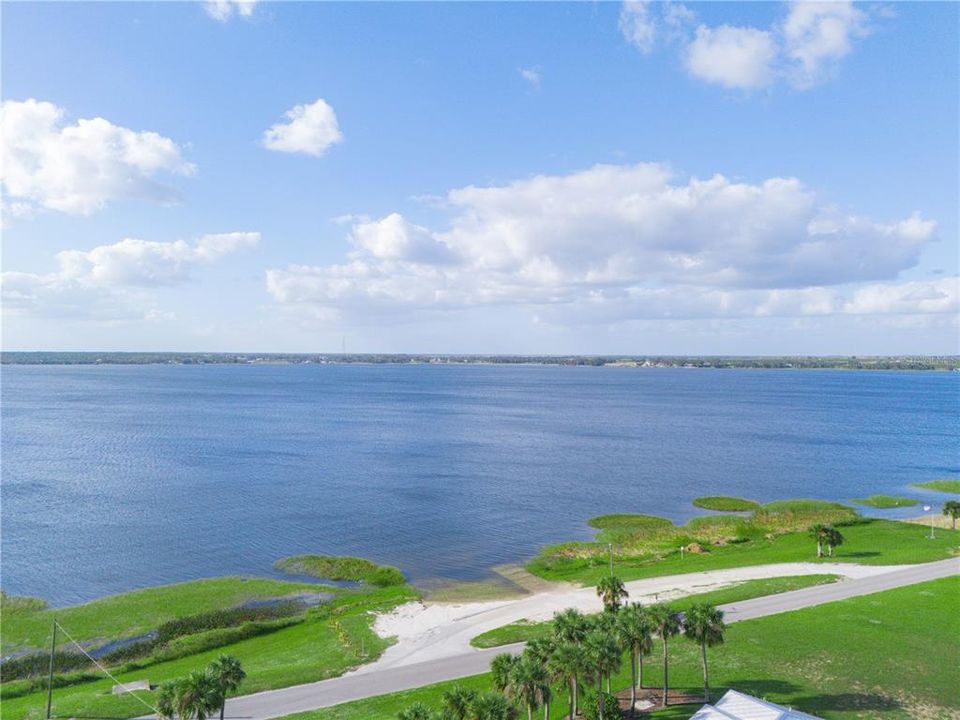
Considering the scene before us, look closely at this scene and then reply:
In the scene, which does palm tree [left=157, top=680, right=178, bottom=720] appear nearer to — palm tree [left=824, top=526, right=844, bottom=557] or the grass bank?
the grass bank

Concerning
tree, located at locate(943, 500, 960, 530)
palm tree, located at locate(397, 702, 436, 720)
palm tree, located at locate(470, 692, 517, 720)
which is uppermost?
palm tree, located at locate(397, 702, 436, 720)

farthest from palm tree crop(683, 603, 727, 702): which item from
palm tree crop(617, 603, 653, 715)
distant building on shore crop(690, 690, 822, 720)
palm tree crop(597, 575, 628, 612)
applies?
palm tree crop(597, 575, 628, 612)

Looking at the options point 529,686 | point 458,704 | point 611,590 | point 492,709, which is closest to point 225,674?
point 458,704

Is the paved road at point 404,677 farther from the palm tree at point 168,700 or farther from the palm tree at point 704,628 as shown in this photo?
the palm tree at point 704,628

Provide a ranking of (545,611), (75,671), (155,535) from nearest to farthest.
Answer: (75,671), (545,611), (155,535)

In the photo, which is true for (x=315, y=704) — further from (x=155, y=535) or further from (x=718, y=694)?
(x=155, y=535)

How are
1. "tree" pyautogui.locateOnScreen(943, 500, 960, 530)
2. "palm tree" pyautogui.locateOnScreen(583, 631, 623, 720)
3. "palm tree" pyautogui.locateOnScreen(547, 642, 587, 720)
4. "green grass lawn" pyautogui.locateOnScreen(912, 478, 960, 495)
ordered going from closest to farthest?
"palm tree" pyautogui.locateOnScreen(547, 642, 587, 720) → "palm tree" pyautogui.locateOnScreen(583, 631, 623, 720) → "tree" pyautogui.locateOnScreen(943, 500, 960, 530) → "green grass lawn" pyautogui.locateOnScreen(912, 478, 960, 495)

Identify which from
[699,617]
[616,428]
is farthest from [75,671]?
[616,428]
